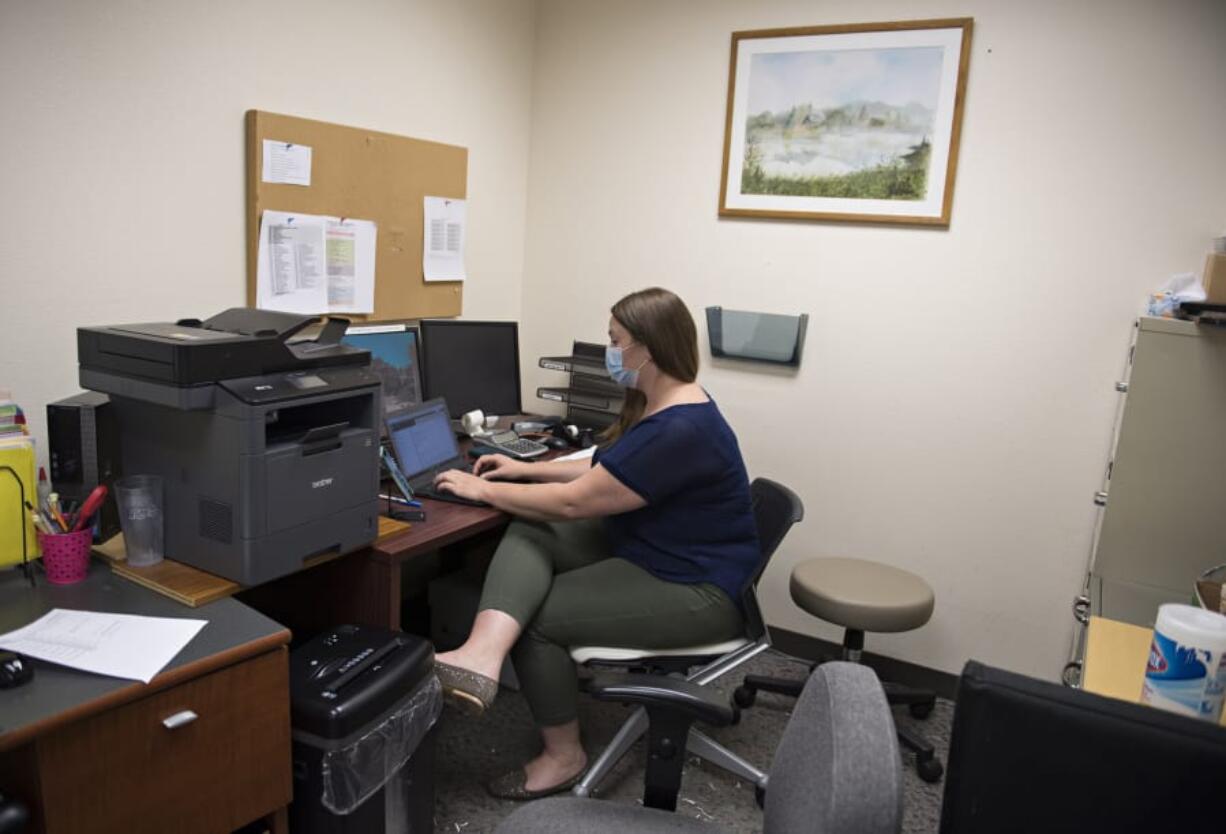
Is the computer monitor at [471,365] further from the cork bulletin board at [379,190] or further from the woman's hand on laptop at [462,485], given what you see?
the woman's hand on laptop at [462,485]

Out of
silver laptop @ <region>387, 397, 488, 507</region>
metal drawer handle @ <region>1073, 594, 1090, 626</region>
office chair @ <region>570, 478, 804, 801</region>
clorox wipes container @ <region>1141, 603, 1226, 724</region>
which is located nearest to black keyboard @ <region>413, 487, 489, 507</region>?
silver laptop @ <region>387, 397, 488, 507</region>

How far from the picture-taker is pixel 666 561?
213 centimetres

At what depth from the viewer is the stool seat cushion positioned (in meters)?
2.37

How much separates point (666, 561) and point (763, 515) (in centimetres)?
35

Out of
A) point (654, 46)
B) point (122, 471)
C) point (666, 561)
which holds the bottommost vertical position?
point (666, 561)

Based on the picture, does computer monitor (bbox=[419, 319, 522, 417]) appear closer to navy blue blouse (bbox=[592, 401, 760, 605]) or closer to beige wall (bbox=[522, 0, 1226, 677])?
beige wall (bbox=[522, 0, 1226, 677])

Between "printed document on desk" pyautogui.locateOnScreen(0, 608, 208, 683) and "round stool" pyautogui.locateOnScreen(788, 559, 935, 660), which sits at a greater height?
"printed document on desk" pyautogui.locateOnScreen(0, 608, 208, 683)

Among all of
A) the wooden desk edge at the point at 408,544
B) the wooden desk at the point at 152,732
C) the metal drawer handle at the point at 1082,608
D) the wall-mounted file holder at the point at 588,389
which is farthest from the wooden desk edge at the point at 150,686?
the metal drawer handle at the point at 1082,608

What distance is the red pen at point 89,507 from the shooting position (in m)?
1.60

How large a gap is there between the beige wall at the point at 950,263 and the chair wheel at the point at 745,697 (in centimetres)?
44

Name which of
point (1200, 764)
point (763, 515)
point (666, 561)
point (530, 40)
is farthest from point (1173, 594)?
point (530, 40)

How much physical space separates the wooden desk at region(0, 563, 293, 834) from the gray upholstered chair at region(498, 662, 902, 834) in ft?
1.55

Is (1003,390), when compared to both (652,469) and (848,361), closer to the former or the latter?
(848,361)

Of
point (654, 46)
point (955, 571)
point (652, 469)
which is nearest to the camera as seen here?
point (652, 469)
